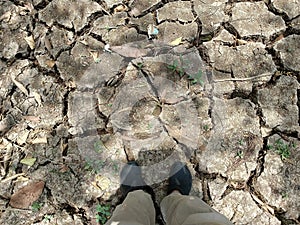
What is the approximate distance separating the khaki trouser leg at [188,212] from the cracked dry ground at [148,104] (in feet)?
0.66

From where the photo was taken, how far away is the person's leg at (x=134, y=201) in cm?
246

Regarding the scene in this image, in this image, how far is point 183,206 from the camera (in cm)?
257

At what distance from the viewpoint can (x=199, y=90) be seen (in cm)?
310

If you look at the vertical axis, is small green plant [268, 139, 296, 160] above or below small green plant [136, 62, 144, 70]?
below

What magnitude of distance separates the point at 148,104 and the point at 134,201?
70 cm

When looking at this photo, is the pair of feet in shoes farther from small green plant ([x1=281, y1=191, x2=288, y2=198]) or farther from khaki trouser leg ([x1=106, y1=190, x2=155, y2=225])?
small green plant ([x1=281, y1=191, x2=288, y2=198])

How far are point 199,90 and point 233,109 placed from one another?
10.3 inches

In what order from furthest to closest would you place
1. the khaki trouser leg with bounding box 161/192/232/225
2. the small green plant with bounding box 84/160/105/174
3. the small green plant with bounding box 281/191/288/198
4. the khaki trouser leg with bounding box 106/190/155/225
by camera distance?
the small green plant with bounding box 84/160/105/174 → the small green plant with bounding box 281/191/288/198 → the khaki trouser leg with bounding box 106/190/155/225 → the khaki trouser leg with bounding box 161/192/232/225

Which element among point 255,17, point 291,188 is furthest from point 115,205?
point 255,17

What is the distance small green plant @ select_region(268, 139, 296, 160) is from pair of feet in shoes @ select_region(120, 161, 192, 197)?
1.89 feet

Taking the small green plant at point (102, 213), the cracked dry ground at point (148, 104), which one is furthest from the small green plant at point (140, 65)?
the small green plant at point (102, 213)

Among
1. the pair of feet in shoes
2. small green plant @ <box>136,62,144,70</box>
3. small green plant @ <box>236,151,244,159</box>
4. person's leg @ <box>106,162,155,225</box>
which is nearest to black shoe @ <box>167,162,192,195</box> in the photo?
the pair of feet in shoes

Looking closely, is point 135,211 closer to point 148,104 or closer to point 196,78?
point 148,104

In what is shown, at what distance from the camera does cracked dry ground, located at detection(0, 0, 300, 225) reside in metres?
2.91
